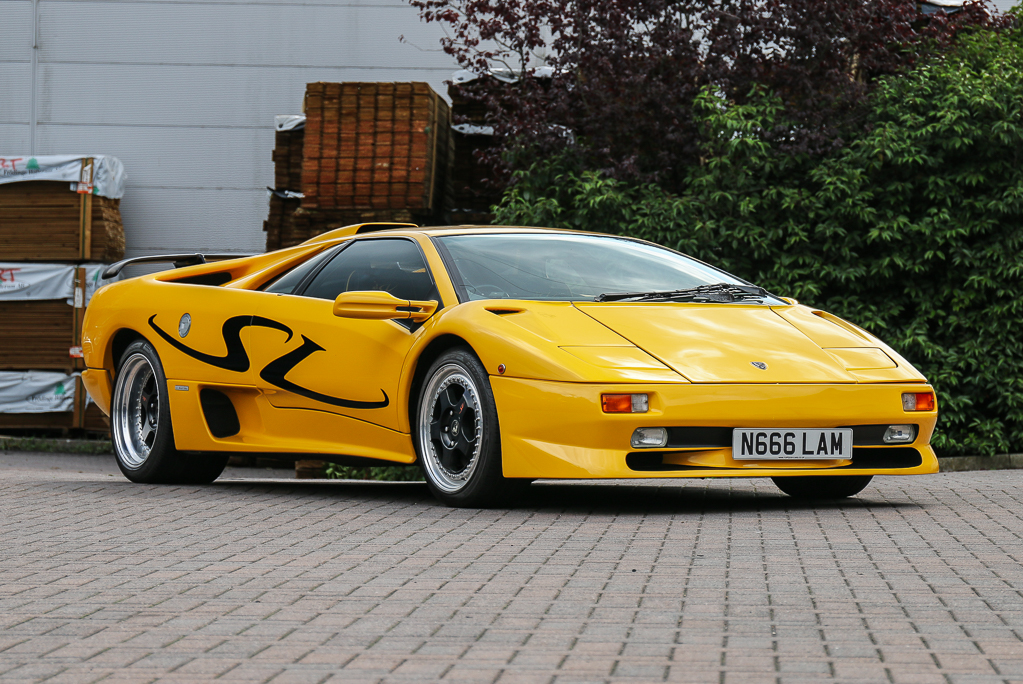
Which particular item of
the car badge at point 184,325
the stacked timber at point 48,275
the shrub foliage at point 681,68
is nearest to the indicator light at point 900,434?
the car badge at point 184,325

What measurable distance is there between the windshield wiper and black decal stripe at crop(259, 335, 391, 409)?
1.34 m

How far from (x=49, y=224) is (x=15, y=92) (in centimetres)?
352

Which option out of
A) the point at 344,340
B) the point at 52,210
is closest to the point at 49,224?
the point at 52,210

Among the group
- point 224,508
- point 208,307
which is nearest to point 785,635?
point 224,508

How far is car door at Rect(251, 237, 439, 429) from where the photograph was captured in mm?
6418

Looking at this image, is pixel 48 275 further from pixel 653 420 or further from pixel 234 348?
pixel 653 420

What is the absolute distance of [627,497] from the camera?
6.80m

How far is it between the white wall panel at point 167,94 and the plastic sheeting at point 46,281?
320cm

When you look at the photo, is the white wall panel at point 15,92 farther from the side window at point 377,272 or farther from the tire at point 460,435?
the tire at point 460,435

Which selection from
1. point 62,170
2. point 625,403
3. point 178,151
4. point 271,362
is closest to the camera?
point 625,403

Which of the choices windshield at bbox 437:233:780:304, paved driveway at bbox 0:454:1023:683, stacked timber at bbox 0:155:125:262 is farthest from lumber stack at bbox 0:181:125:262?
windshield at bbox 437:233:780:304

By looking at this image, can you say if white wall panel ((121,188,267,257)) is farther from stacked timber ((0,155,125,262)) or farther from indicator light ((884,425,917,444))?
indicator light ((884,425,917,444))

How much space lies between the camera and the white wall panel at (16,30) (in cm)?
1955

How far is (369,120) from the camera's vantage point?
14359mm
